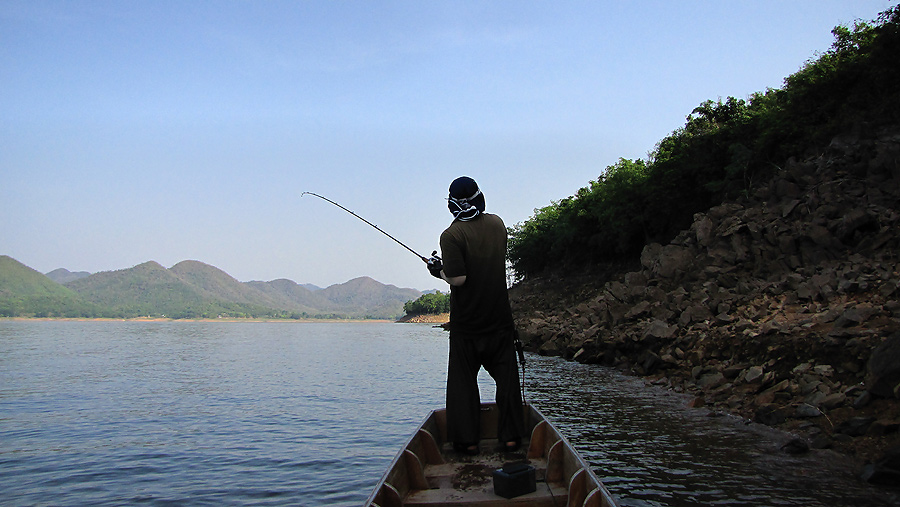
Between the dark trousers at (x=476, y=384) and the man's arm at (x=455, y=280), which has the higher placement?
the man's arm at (x=455, y=280)

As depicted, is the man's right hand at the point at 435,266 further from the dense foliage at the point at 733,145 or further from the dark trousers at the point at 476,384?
the dense foliage at the point at 733,145

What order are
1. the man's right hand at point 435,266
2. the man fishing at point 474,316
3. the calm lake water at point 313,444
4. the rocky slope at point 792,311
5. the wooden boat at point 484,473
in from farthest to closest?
the rocky slope at point 792,311 → the calm lake water at point 313,444 → the man's right hand at point 435,266 → the man fishing at point 474,316 → the wooden boat at point 484,473

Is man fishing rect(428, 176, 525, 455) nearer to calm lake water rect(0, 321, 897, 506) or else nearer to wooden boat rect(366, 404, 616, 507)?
wooden boat rect(366, 404, 616, 507)

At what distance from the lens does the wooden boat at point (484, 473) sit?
4.94 meters

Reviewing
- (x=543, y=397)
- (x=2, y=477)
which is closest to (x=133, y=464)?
(x=2, y=477)

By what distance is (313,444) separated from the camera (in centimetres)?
1289

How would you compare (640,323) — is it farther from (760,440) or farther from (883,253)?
(760,440)

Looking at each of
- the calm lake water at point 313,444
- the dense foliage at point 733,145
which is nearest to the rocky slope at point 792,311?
the calm lake water at point 313,444

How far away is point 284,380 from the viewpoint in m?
26.6

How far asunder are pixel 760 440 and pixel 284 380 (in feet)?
65.8

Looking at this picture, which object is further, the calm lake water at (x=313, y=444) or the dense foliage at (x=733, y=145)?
the dense foliage at (x=733, y=145)

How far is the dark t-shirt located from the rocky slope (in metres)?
5.45

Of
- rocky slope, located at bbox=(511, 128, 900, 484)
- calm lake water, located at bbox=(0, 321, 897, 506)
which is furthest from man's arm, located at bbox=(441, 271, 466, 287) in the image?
rocky slope, located at bbox=(511, 128, 900, 484)

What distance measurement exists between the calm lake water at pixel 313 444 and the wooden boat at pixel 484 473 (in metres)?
2.10
